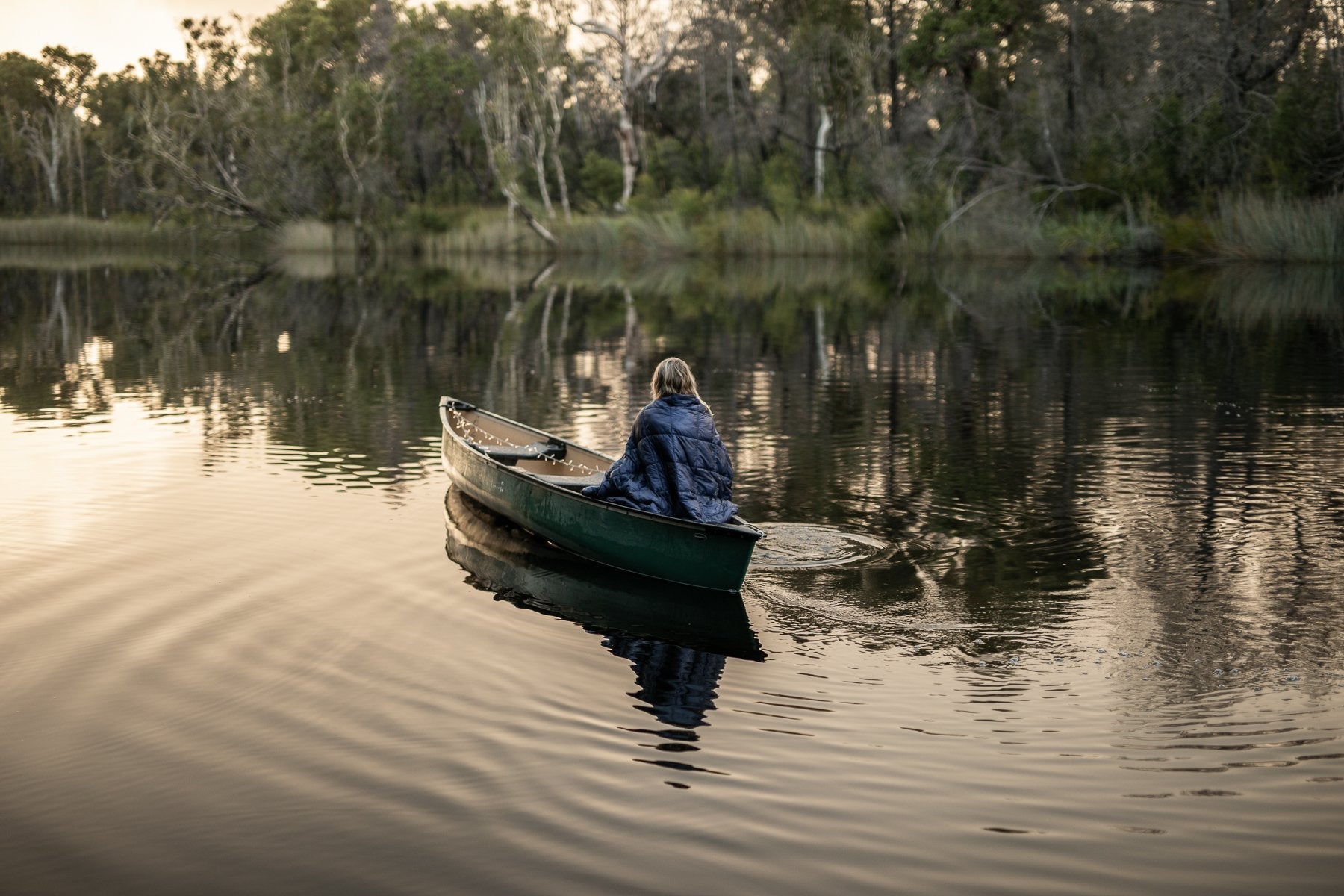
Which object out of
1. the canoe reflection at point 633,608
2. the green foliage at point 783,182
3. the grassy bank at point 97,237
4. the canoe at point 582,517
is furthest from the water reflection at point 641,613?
the grassy bank at point 97,237

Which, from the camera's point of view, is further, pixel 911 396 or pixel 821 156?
pixel 821 156

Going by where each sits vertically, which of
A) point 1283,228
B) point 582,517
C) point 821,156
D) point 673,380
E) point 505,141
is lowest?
point 582,517

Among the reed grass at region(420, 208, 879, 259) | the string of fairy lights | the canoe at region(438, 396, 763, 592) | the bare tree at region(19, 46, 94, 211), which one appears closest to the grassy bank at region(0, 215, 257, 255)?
the bare tree at region(19, 46, 94, 211)

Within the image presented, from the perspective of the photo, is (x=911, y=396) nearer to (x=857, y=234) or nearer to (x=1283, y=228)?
(x=1283, y=228)

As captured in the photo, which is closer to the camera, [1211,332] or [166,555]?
[166,555]

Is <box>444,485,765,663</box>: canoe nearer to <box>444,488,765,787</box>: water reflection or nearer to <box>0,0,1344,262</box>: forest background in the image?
<box>444,488,765,787</box>: water reflection

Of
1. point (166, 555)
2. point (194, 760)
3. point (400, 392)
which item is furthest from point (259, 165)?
point (194, 760)

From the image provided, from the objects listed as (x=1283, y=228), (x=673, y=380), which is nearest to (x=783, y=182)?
(x=1283, y=228)

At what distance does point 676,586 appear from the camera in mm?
9047

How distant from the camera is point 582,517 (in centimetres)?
941

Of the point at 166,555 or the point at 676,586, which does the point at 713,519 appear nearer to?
the point at 676,586

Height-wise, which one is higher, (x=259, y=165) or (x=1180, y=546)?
(x=259, y=165)

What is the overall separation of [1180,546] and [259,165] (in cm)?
5712

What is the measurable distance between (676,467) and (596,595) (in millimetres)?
941
